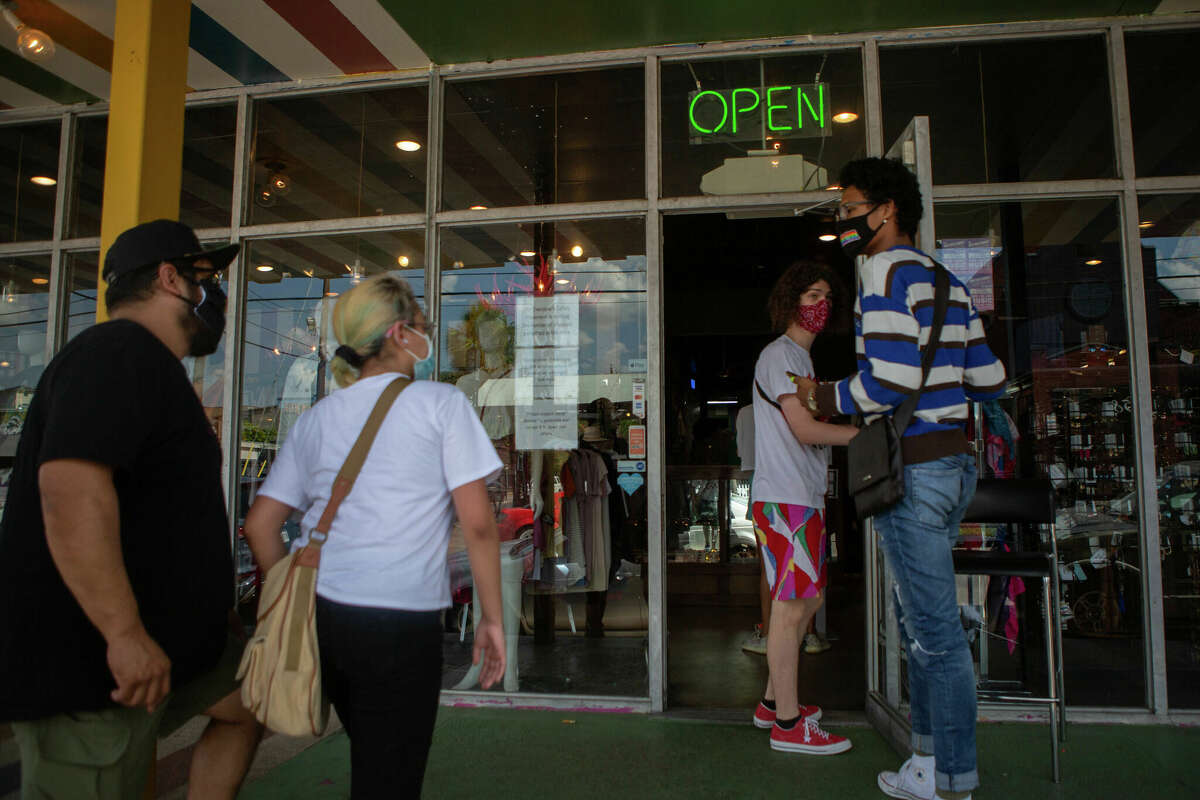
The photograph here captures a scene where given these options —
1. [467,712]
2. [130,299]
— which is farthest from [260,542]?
[467,712]

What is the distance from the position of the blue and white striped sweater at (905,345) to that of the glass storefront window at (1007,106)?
1.78 meters

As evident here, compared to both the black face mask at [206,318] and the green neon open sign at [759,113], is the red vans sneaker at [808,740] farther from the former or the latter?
the green neon open sign at [759,113]

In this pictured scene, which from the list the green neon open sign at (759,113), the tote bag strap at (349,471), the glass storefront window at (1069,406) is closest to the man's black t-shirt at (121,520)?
the tote bag strap at (349,471)

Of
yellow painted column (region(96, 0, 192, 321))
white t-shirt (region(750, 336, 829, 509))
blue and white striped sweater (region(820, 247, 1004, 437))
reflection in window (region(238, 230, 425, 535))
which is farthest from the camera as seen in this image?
reflection in window (region(238, 230, 425, 535))

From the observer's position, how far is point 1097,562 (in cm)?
376

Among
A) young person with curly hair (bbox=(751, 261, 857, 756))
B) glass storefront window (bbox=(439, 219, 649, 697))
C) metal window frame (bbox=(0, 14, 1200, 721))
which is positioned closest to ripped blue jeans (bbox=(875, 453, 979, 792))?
young person with curly hair (bbox=(751, 261, 857, 756))

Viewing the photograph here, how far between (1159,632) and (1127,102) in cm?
248

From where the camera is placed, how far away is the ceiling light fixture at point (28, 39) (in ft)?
11.8

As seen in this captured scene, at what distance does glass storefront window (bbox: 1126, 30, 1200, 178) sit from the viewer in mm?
3629

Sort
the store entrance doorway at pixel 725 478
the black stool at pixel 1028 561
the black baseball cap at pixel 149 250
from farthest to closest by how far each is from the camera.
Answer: the store entrance doorway at pixel 725 478 < the black stool at pixel 1028 561 < the black baseball cap at pixel 149 250

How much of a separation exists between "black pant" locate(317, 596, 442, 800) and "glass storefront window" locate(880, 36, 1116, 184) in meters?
3.41

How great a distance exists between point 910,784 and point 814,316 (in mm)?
1748

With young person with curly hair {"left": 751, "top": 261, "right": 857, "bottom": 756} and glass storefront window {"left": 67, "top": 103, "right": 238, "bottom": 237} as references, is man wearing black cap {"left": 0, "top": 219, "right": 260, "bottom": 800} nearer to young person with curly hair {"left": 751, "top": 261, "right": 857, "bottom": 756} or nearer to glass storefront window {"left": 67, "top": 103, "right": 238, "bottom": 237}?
young person with curly hair {"left": 751, "top": 261, "right": 857, "bottom": 756}

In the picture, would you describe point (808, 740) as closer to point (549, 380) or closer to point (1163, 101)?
point (549, 380)
